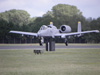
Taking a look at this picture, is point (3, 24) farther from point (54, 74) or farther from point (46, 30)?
point (54, 74)

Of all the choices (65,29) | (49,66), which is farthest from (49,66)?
(65,29)

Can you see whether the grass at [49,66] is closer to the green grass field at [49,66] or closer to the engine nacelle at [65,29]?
the green grass field at [49,66]

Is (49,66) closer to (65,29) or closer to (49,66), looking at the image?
(49,66)

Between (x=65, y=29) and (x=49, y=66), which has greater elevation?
(x=65, y=29)

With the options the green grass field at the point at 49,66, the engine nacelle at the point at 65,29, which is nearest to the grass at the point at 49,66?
the green grass field at the point at 49,66

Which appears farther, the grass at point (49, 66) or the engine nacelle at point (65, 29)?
the engine nacelle at point (65, 29)

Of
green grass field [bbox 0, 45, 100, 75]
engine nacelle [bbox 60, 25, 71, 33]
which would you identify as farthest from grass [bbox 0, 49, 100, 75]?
engine nacelle [bbox 60, 25, 71, 33]

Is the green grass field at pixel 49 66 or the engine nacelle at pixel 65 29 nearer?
the green grass field at pixel 49 66

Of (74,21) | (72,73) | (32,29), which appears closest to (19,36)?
(32,29)

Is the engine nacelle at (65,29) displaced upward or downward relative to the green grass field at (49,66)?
upward

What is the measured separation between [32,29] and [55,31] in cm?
3576

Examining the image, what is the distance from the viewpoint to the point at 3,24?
281ft

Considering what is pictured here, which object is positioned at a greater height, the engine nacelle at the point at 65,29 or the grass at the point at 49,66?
the engine nacelle at the point at 65,29

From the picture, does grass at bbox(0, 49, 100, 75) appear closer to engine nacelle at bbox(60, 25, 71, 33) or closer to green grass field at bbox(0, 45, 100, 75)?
green grass field at bbox(0, 45, 100, 75)
